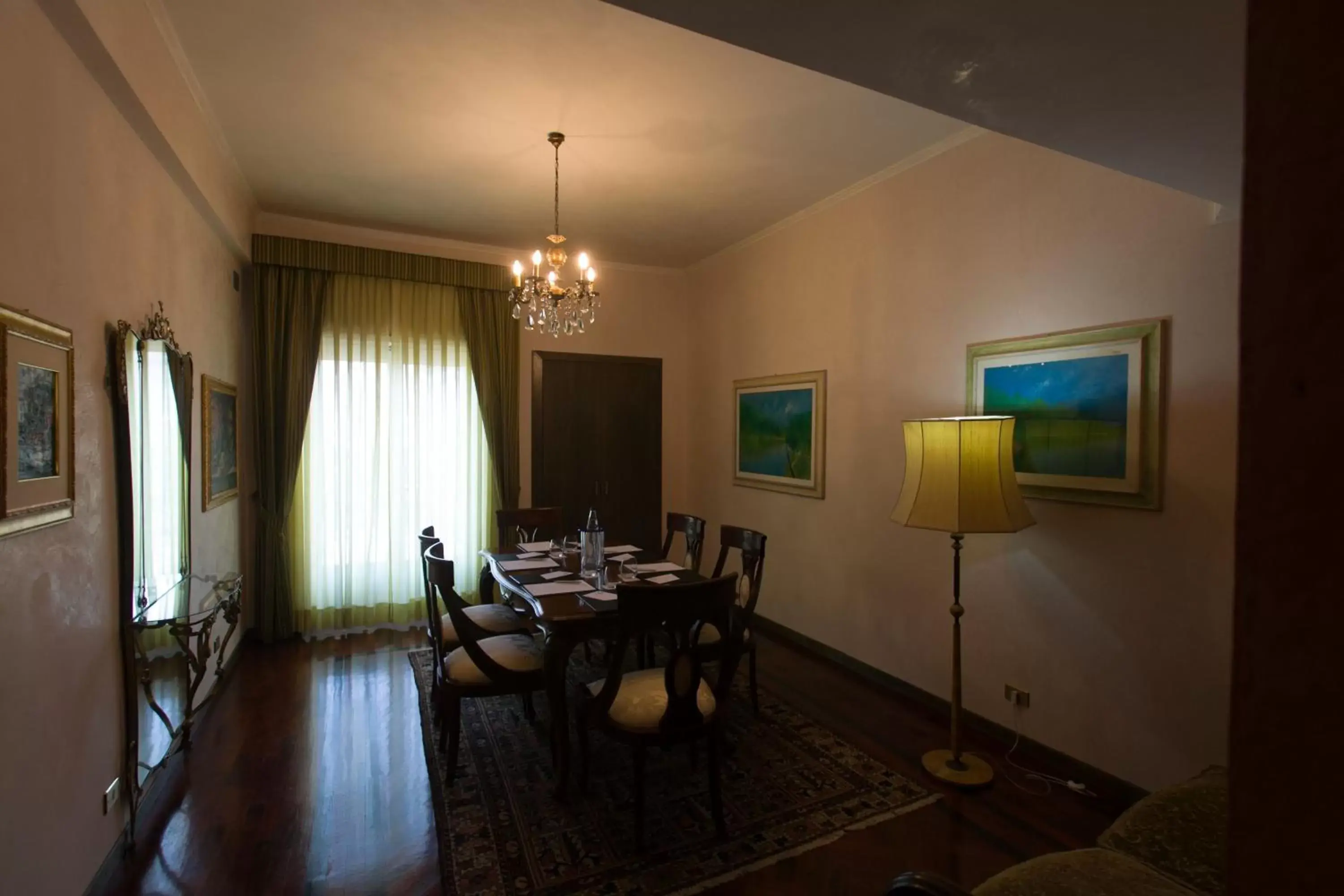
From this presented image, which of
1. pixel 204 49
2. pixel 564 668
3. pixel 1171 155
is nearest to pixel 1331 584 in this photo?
pixel 1171 155

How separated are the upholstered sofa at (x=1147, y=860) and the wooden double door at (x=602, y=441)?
4217mm

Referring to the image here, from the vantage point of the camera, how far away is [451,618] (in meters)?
2.80

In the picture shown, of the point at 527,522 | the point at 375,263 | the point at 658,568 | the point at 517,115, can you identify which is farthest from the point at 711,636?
the point at 375,263

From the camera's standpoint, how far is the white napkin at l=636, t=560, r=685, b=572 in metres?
3.27

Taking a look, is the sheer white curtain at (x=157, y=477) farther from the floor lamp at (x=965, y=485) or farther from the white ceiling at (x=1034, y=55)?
the floor lamp at (x=965, y=485)

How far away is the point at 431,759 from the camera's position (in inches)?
114

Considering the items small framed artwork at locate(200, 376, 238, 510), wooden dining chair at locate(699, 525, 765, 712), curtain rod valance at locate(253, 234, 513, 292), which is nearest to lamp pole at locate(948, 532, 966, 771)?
wooden dining chair at locate(699, 525, 765, 712)

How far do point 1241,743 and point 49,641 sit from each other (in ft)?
8.26

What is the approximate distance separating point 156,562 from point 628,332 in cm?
392

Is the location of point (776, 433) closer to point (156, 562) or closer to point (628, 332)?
point (628, 332)

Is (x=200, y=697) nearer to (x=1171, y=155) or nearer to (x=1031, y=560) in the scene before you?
(x=1031, y=560)

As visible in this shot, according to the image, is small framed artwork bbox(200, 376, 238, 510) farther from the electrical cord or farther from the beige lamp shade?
the electrical cord

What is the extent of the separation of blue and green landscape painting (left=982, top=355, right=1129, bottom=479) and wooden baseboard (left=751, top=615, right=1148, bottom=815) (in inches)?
49.6

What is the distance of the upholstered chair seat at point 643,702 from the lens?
235 centimetres
